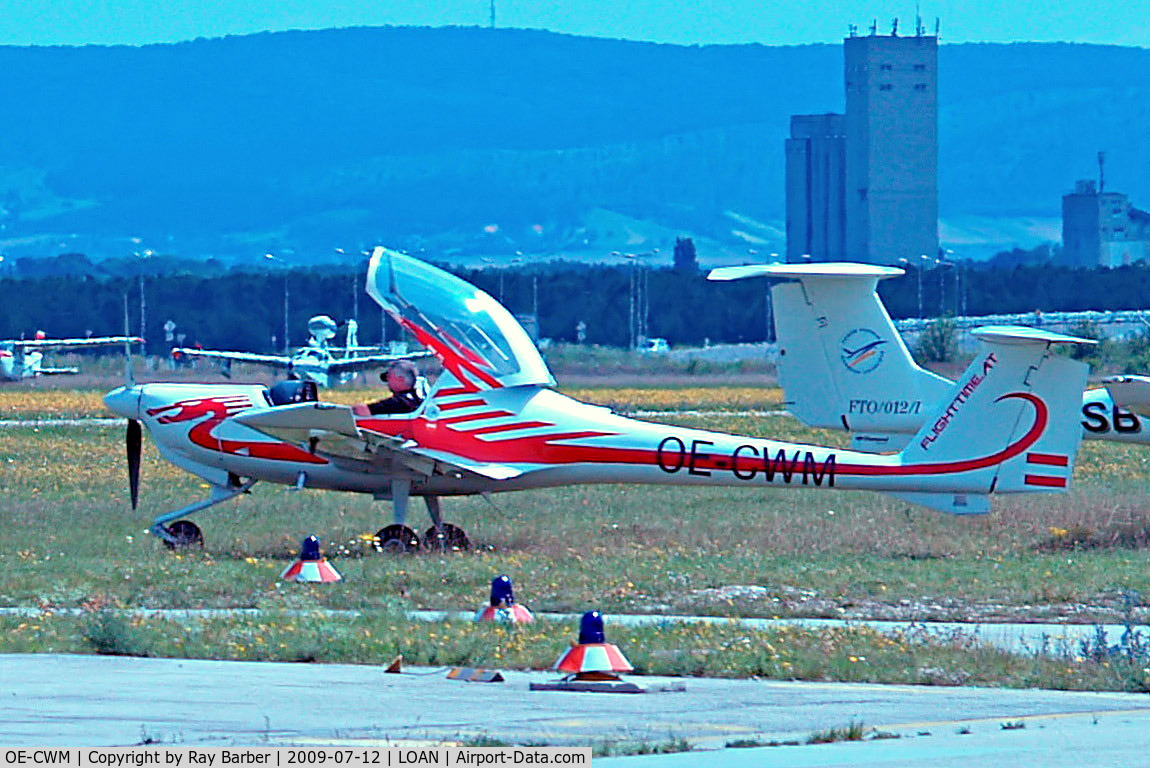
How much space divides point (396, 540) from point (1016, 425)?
5.69 metres

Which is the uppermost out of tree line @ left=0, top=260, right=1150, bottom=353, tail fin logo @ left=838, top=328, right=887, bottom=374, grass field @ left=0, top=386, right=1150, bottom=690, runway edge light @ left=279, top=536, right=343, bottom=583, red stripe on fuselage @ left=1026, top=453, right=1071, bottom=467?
tree line @ left=0, top=260, right=1150, bottom=353

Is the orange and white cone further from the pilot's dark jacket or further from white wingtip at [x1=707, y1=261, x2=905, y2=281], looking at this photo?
white wingtip at [x1=707, y1=261, x2=905, y2=281]

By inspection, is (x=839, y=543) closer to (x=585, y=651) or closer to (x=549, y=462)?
(x=549, y=462)

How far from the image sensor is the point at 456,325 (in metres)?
18.9

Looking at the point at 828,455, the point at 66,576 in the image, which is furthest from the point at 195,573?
the point at 828,455

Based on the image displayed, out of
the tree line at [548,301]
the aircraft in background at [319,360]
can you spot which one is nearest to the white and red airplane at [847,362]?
the aircraft in background at [319,360]

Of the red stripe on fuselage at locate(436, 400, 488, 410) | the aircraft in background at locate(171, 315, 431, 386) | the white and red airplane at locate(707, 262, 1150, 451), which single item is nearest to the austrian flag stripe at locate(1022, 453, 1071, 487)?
the white and red airplane at locate(707, 262, 1150, 451)

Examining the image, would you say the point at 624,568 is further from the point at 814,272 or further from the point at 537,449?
the point at 814,272

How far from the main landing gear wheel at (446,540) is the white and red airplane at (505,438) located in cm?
2

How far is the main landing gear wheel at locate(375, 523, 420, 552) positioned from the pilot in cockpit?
1.18 m

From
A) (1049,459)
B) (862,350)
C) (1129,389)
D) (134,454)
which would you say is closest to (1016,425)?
(1049,459)

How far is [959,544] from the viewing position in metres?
18.7

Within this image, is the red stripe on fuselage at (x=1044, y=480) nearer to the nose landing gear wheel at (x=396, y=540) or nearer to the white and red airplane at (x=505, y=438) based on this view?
the white and red airplane at (x=505, y=438)

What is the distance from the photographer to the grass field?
12.1 metres
